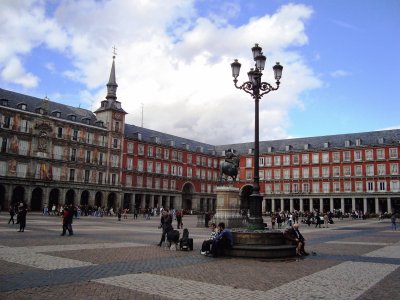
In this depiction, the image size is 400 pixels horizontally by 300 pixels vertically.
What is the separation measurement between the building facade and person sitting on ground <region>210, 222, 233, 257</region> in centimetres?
3992

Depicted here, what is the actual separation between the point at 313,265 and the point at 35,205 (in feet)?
161

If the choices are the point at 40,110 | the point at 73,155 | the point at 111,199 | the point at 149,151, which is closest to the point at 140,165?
the point at 149,151

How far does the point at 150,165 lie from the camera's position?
227 feet

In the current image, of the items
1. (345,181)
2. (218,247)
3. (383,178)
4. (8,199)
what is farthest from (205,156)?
(218,247)

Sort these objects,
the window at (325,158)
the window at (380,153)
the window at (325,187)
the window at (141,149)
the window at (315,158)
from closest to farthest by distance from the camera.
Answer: the window at (380,153), the window at (141,149), the window at (325,187), the window at (325,158), the window at (315,158)

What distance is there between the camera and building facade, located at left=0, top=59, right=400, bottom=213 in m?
51.4

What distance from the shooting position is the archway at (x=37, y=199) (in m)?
52.3

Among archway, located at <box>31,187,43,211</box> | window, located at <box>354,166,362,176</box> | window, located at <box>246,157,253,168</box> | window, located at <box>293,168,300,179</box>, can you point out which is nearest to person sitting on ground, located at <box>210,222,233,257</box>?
archway, located at <box>31,187,43,211</box>

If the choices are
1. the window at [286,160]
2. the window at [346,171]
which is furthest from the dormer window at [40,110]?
the window at [346,171]

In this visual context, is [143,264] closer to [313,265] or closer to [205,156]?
[313,265]

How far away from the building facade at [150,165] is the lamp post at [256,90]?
39.5m

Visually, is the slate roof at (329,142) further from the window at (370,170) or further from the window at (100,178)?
the window at (100,178)

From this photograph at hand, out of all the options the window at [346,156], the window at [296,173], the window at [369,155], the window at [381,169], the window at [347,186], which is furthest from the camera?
the window at [296,173]

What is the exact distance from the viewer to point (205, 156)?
82.1 m
